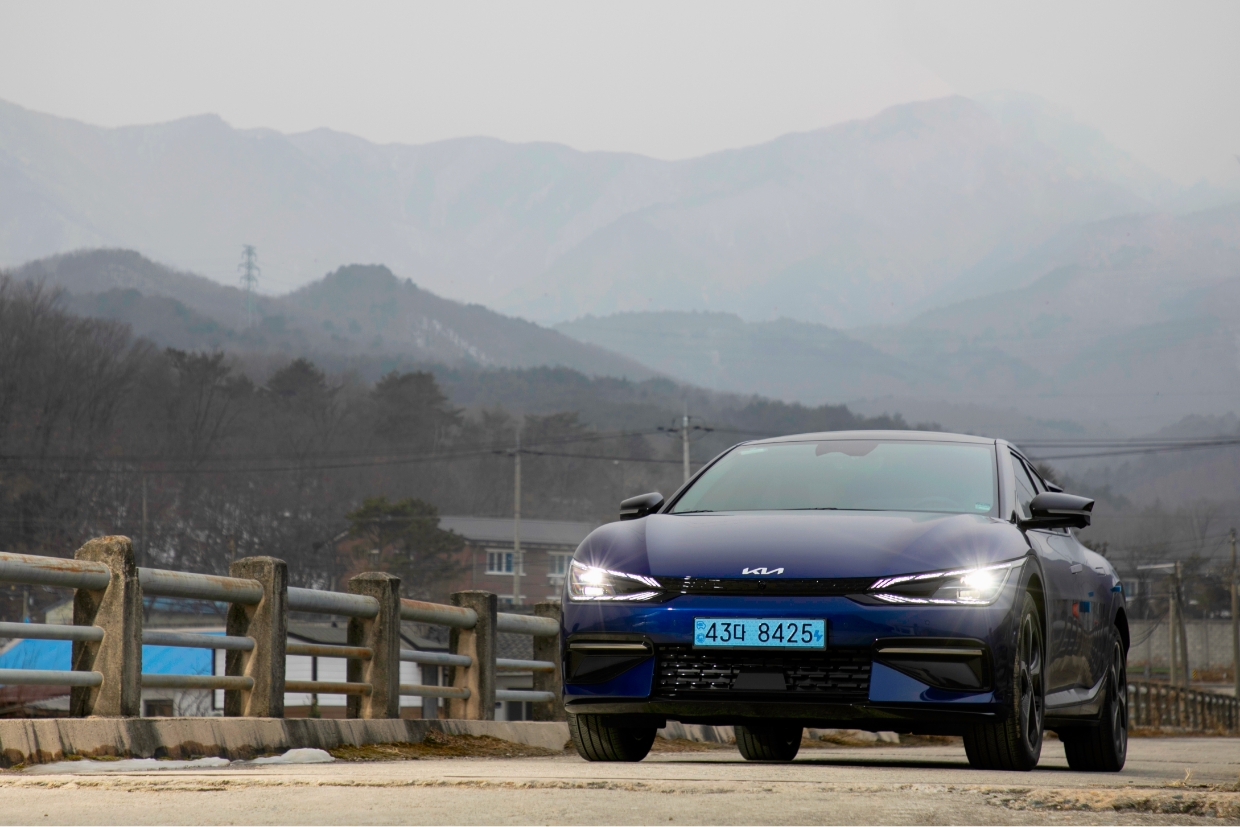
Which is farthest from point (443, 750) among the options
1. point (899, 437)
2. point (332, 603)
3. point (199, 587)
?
point (899, 437)

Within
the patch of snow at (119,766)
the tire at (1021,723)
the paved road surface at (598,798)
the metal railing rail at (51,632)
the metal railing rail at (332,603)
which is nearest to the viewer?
the paved road surface at (598,798)

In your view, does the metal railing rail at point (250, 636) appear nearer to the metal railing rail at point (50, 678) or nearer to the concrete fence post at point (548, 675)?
the metal railing rail at point (50, 678)

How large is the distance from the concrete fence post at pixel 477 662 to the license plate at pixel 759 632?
565 centimetres

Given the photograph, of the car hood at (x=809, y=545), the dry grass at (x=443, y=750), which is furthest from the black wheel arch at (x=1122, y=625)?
the dry grass at (x=443, y=750)

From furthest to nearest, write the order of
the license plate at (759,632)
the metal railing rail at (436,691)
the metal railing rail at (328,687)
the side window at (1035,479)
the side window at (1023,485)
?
the metal railing rail at (436,691)
the metal railing rail at (328,687)
the side window at (1035,479)
the side window at (1023,485)
the license plate at (759,632)

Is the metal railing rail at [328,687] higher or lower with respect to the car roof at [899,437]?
lower

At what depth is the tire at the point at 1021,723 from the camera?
668cm

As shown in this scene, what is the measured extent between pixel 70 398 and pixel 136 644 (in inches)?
3288

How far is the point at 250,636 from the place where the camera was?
9.30 metres

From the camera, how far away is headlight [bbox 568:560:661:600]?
6.71 metres

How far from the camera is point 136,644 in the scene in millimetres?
8047

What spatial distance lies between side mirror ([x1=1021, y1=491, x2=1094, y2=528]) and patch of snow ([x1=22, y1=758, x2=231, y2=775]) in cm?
418

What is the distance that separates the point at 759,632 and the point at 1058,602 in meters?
1.82

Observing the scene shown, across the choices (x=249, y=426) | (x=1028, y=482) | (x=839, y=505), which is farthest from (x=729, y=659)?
(x=249, y=426)
